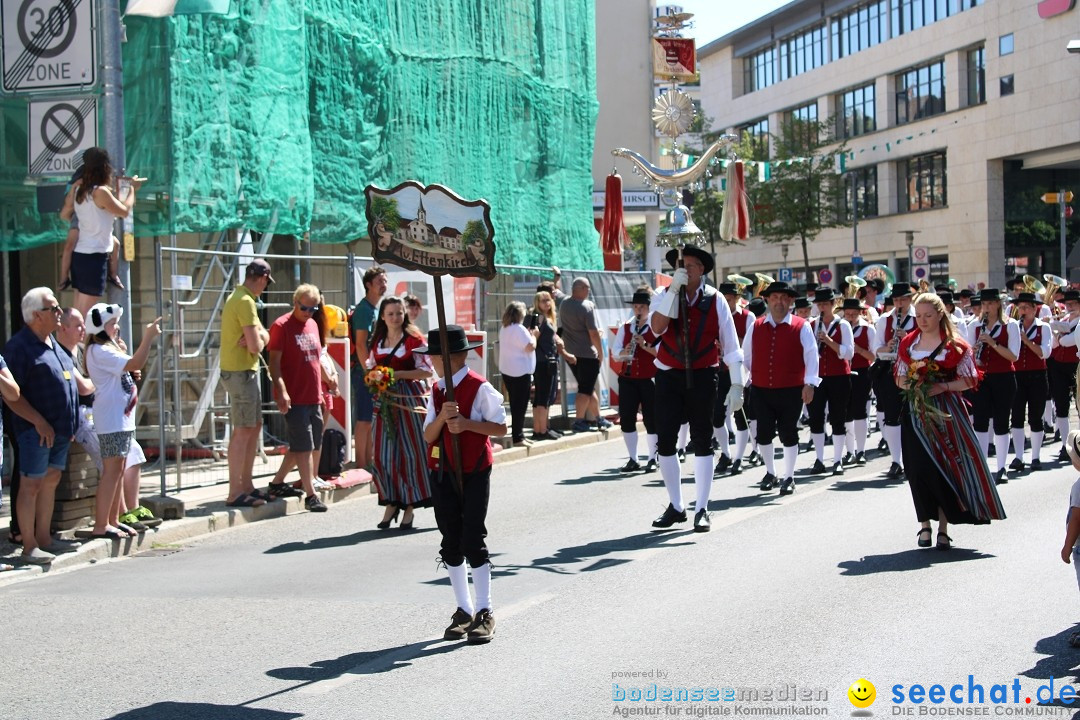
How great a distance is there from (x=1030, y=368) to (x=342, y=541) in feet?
27.2

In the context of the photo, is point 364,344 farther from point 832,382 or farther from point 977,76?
point 977,76

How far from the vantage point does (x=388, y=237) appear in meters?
7.19

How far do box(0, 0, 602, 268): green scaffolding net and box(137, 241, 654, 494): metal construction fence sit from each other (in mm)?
784

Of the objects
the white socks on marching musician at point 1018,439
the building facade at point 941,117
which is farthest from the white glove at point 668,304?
the building facade at point 941,117

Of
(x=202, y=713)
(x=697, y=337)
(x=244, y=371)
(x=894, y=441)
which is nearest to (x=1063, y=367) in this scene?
(x=894, y=441)

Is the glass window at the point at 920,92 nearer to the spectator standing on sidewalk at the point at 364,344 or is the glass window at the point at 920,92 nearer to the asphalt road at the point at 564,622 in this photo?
the spectator standing on sidewalk at the point at 364,344

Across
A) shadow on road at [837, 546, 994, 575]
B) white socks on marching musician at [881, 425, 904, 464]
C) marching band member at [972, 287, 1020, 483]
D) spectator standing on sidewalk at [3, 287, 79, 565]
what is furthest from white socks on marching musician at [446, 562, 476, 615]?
marching band member at [972, 287, 1020, 483]

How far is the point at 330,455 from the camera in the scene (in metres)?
12.9

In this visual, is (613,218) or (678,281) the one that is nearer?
(678,281)

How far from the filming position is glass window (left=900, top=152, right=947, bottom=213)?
2131 inches

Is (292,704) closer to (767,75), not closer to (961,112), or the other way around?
(961,112)

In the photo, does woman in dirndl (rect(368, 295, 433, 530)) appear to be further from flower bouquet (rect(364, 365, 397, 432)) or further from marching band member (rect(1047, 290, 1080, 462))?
marching band member (rect(1047, 290, 1080, 462))

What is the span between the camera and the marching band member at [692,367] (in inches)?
399

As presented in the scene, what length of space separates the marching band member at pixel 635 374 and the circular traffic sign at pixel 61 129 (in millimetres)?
6138
